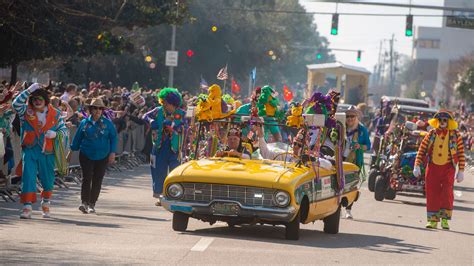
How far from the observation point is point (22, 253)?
12812mm

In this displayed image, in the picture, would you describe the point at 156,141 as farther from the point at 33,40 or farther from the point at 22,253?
the point at 33,40

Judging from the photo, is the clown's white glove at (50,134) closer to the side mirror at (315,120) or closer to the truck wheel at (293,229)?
the side mirror at (315,120)

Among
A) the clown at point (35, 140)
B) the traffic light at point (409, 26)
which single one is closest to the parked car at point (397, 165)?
the clown at point (35, 140)

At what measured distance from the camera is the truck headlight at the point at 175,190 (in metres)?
15.0

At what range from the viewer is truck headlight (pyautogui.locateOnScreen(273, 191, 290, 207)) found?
1461 cm

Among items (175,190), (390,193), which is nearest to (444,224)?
(175,190)

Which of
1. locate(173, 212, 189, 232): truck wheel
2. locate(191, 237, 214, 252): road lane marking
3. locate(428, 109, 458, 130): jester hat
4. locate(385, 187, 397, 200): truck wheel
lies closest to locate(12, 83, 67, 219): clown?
locate(173, 212, 189, 232): truck wheel

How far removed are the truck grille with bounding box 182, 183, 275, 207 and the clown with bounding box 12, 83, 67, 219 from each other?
3.07m

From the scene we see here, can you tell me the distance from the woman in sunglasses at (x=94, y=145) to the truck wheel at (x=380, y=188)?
26.3 feet

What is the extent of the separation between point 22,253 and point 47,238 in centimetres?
159

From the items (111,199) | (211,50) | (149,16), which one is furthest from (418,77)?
(111,199)

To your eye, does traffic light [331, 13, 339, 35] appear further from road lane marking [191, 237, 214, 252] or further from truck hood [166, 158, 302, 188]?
road lane marking [191, 237, 214, 252]

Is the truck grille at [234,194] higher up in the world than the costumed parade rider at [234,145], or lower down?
lower down

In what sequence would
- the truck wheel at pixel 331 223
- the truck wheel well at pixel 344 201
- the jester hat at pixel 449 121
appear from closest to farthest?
the truck wheel at pixel 331 223, the truck wheel well at pixel 344 201, the jester hat at pixel 449 121
